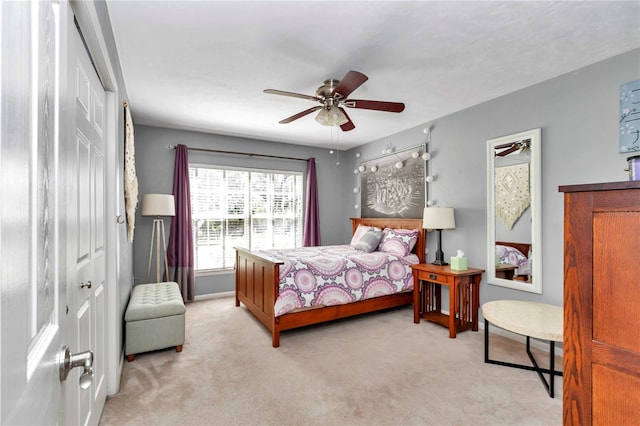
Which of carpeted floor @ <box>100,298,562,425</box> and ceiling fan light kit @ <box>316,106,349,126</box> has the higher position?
ceiling fan light kit @ <box>316,106,349,126</box>

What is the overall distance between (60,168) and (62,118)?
0.11m

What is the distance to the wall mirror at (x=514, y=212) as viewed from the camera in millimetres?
3094

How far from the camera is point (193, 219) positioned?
483cm

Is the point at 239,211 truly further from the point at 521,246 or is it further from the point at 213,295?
the point at 521,246

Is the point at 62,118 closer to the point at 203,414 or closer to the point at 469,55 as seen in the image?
the point at 203,414

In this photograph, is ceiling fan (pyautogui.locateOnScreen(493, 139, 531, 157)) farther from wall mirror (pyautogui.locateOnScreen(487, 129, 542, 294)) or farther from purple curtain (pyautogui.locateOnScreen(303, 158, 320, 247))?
purple curtain (pyautogui.locateOnScreen(303, 158, 320, 247))

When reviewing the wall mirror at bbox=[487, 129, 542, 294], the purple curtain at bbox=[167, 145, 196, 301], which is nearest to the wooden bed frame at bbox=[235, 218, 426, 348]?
the purple curtain at bbox=[167, 145, 196, 301]

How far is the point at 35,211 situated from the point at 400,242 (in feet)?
13.4

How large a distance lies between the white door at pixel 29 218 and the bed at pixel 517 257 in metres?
3.68

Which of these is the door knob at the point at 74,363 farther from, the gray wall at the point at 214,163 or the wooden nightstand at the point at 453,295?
the gray wall at the point at 214,163

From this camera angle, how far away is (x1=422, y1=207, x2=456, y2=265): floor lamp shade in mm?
3717

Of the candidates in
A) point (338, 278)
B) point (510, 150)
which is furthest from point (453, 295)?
point (510, 150)

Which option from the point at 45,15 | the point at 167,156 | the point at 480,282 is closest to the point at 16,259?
the point at 45,15

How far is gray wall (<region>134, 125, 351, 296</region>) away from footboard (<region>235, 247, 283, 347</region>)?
0.90 m
